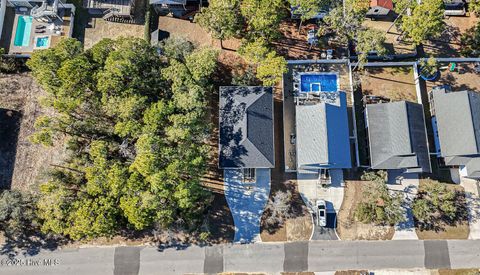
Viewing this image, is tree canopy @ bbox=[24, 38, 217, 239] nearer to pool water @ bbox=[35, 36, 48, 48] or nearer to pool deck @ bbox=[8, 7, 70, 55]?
pool water @ bbox=[35, 36, 48, 48]

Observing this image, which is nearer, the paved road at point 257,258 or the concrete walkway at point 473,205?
the paved road at point 257,258

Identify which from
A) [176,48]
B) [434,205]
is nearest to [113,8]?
[176,48]

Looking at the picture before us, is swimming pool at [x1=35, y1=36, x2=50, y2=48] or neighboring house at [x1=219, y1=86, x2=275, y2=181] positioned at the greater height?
swimming pool at [x1=35, y1=36, x2=50, y2=48]

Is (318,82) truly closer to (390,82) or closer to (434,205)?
(390,82)

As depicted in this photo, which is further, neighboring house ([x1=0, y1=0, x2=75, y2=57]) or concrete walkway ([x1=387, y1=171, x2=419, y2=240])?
neighboring house ([x1=0, y1=0, x2=75, y2=57])

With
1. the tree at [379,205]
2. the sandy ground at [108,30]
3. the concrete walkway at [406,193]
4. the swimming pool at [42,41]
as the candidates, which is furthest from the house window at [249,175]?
the swimming pool at [42,41]

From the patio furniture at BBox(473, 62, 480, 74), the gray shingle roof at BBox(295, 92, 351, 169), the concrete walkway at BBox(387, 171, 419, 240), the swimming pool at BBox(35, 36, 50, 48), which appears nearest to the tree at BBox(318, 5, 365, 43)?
the gray shingle roof at BBox(295, 92, 351, 169)

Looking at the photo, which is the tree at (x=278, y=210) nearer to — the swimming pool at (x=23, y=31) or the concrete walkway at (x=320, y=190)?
the concrete walkway at (x=320, y=190)
